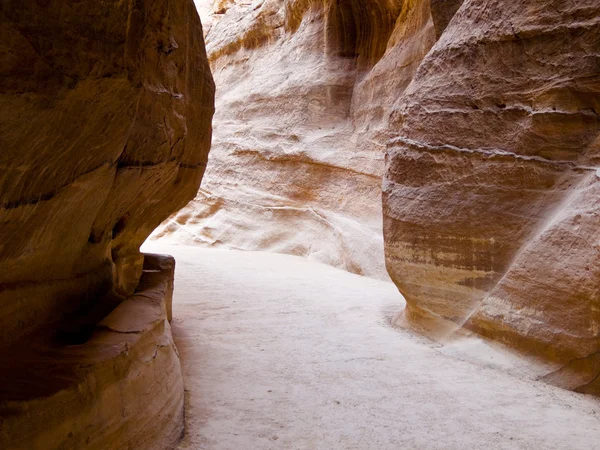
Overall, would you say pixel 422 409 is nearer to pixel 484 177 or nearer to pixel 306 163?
pixel 484 177

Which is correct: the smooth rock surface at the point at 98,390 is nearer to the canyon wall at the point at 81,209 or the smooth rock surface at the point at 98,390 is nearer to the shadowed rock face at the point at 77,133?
the canyon wall at the point at 81,209

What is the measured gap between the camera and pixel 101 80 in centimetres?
182

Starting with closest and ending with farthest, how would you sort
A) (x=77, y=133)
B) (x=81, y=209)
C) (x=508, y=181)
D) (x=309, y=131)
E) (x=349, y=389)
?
(x=77, y=133), (x=81, y=209), (x=349, y=389), (x=508, y=181), (x=309, y=131)

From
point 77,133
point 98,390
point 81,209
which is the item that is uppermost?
point 77,133

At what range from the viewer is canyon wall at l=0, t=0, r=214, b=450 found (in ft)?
5.33

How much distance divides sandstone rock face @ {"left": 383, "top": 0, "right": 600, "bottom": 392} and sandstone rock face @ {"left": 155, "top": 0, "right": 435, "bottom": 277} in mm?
3737

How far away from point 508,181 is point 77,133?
3.11 m

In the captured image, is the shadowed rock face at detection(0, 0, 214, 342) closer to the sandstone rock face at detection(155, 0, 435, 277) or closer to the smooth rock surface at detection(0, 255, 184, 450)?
the smooth rock surface at detection(0, 255, 184, 450)

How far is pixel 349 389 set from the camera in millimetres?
3152

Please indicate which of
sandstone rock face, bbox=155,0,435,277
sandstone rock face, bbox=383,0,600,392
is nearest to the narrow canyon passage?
sandstone rock face, bbox=383,0,600,392

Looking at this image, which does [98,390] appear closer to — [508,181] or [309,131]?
[508,181]

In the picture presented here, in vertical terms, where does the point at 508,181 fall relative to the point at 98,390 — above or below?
above

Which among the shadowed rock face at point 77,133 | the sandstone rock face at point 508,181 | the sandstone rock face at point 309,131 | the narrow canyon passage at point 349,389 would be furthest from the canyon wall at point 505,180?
the sandstone rock face at point 309,131

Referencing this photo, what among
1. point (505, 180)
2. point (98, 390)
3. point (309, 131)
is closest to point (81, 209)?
point (98, 390)
